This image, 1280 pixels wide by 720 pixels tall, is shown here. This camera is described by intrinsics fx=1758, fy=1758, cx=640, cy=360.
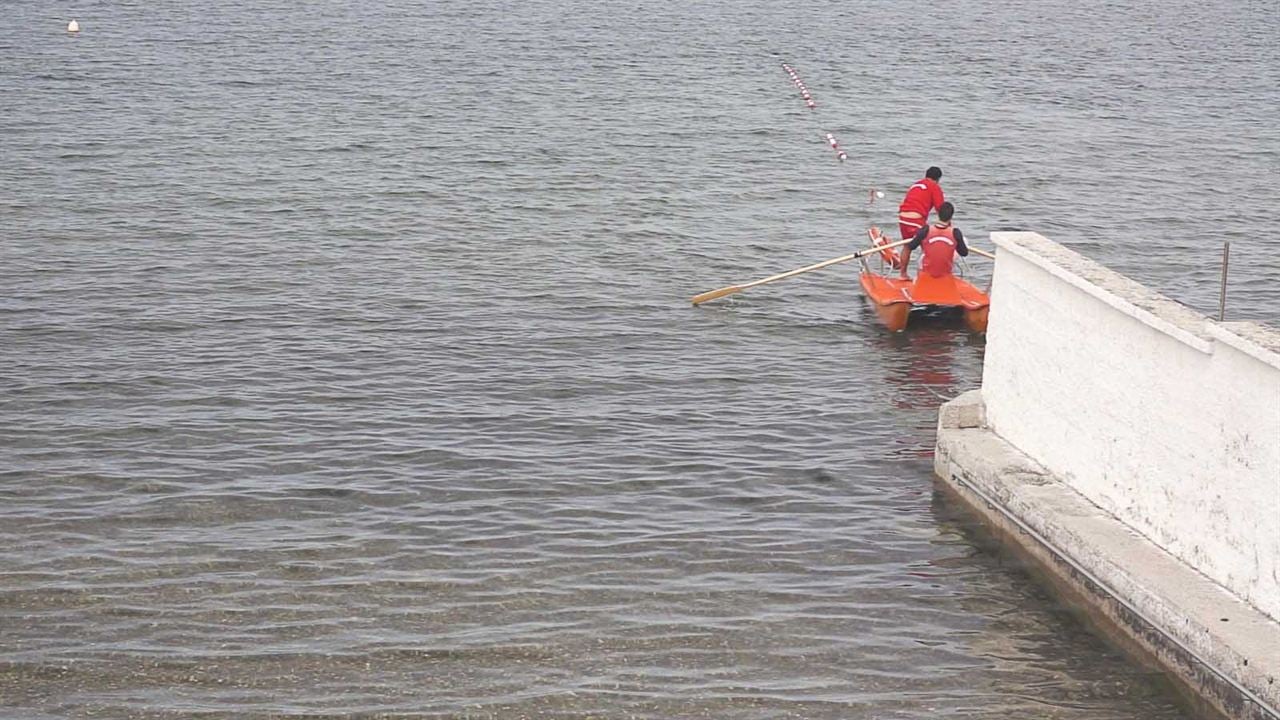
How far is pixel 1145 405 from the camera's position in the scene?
37.3 feet

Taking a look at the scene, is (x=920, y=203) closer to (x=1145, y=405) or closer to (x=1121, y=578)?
(x=1145, y=405)

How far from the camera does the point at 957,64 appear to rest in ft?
157

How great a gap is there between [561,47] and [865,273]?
1158 inches

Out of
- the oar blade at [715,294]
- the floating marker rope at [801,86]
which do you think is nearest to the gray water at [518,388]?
the oar blade at [715,294]

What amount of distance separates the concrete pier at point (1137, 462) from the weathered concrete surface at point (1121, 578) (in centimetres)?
1

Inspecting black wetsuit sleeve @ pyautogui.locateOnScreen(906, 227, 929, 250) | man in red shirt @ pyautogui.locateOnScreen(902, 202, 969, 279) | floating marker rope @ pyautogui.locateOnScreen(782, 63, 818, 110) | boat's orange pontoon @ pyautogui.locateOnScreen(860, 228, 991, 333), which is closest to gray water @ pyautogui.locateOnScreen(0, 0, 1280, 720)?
boat's orange pontoon @ pyautogui.locateOnScreen(860, 228, 991, 333)

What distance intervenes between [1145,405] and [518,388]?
25.2 ft

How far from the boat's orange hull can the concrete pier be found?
5.60 meters

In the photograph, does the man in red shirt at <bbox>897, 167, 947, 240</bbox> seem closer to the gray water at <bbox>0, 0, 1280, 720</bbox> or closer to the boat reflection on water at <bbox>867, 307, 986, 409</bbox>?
the gray water at <bbox>0, 0, 1280, 720</bbox>

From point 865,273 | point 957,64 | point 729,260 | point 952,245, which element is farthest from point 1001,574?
point 957,64

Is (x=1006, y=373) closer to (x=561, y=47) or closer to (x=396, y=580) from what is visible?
(x=396, y=580)

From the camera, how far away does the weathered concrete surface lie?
10.0 m

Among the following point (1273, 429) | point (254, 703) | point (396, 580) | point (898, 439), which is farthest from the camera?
point (898, 439)

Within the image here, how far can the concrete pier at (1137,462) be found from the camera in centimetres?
1010
